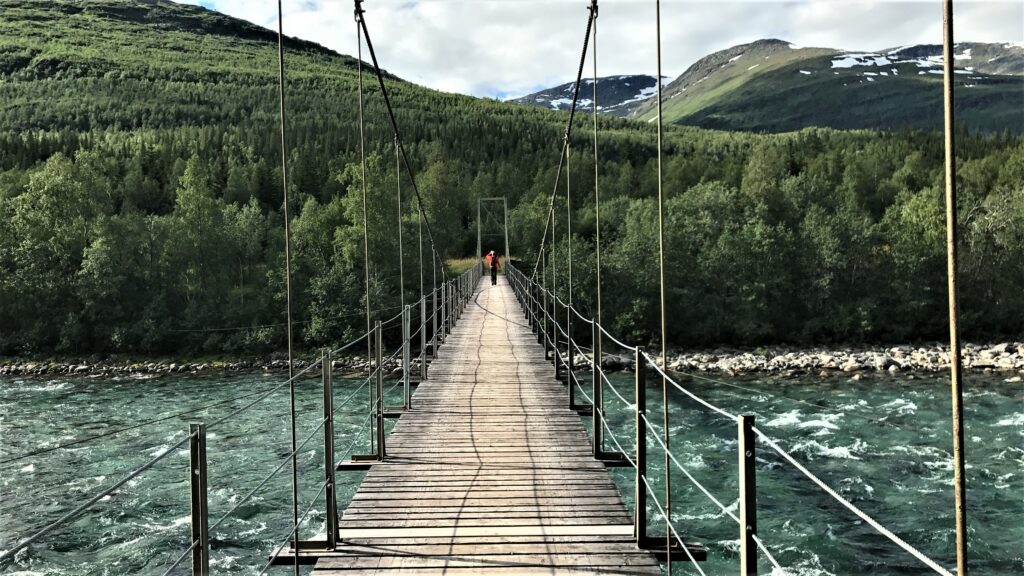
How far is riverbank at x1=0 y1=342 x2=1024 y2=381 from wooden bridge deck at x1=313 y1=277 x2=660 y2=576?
73.8 ft

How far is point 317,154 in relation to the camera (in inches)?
2304

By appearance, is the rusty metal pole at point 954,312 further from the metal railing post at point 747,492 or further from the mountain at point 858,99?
the mountain at point 858,99

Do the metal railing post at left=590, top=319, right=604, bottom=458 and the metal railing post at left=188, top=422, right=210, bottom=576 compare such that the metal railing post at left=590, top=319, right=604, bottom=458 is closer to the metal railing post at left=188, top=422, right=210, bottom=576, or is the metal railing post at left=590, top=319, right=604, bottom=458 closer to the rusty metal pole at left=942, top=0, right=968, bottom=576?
the metal railing post at left=188, top=422, right=210, bottom=576

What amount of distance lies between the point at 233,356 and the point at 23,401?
9747mm

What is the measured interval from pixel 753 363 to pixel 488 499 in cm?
2647

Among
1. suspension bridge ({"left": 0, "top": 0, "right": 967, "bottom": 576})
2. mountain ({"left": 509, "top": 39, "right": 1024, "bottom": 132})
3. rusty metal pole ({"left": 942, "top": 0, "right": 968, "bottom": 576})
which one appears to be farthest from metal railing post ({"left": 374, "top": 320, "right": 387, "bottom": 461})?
mountain ({"left": 509, "top": 39, "right": 1024, "bottom": 132})

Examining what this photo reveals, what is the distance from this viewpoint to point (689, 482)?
1300cm

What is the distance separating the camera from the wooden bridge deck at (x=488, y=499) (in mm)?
3084

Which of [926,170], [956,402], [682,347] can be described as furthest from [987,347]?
[956,402]

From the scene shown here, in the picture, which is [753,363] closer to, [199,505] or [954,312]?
[199,505]

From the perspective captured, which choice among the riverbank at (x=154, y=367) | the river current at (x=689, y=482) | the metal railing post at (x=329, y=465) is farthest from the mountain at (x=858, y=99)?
the metal railing post at (x=329, y=465)

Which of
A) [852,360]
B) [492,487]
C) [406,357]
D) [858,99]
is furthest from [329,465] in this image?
[858,99]

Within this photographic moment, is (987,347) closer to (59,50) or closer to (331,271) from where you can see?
(331,271)

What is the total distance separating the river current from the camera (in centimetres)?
1016
